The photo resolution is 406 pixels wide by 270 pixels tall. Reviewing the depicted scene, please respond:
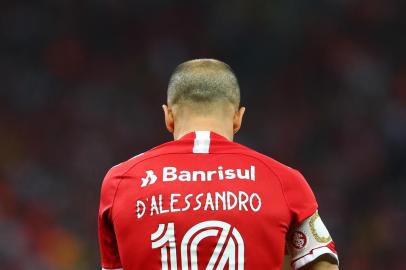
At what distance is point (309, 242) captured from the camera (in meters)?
2.51

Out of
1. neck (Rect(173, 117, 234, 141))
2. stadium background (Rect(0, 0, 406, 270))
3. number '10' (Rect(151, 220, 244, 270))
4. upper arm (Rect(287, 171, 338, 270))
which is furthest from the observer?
stadium background (Rect(0, 0, 406, 270))

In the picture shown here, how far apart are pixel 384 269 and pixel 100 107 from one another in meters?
2.95

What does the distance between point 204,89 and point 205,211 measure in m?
0.40

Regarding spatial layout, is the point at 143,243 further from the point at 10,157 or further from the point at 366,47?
the point at 366,47

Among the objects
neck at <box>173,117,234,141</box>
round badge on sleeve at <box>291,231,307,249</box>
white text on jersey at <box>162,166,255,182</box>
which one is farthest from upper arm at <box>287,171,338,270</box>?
neck at <box>173,117,234,141</box>

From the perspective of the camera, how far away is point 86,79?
29.4ft

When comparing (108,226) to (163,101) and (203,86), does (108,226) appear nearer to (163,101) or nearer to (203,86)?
(203,86)

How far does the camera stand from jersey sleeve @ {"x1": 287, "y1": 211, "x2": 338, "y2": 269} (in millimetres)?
2496

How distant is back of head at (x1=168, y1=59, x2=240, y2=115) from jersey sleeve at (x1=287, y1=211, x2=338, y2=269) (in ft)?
1.27

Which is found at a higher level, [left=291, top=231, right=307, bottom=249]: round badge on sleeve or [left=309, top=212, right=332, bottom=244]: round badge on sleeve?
[left=309, top=212, right=332, bottom=244]: round badge on sleeve

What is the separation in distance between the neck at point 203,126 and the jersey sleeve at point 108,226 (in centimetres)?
23

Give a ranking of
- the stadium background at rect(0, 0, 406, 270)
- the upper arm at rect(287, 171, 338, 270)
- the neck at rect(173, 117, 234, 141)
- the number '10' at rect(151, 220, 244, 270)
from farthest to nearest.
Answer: the stadium background at rect(0, 0, 406, 270) → the neck at rect(173, 117, 234, 141) → the upper arm at rect(287, 171, 338, 270) → the number '10' at rect(151, 220, 244, 270)

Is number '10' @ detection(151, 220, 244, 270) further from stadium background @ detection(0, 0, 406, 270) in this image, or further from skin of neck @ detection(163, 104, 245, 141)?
stadium background @ detection(0, 0, 406, 270)

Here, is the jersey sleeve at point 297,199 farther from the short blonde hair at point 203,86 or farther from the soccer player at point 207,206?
the short blonde hair at point 203,86
